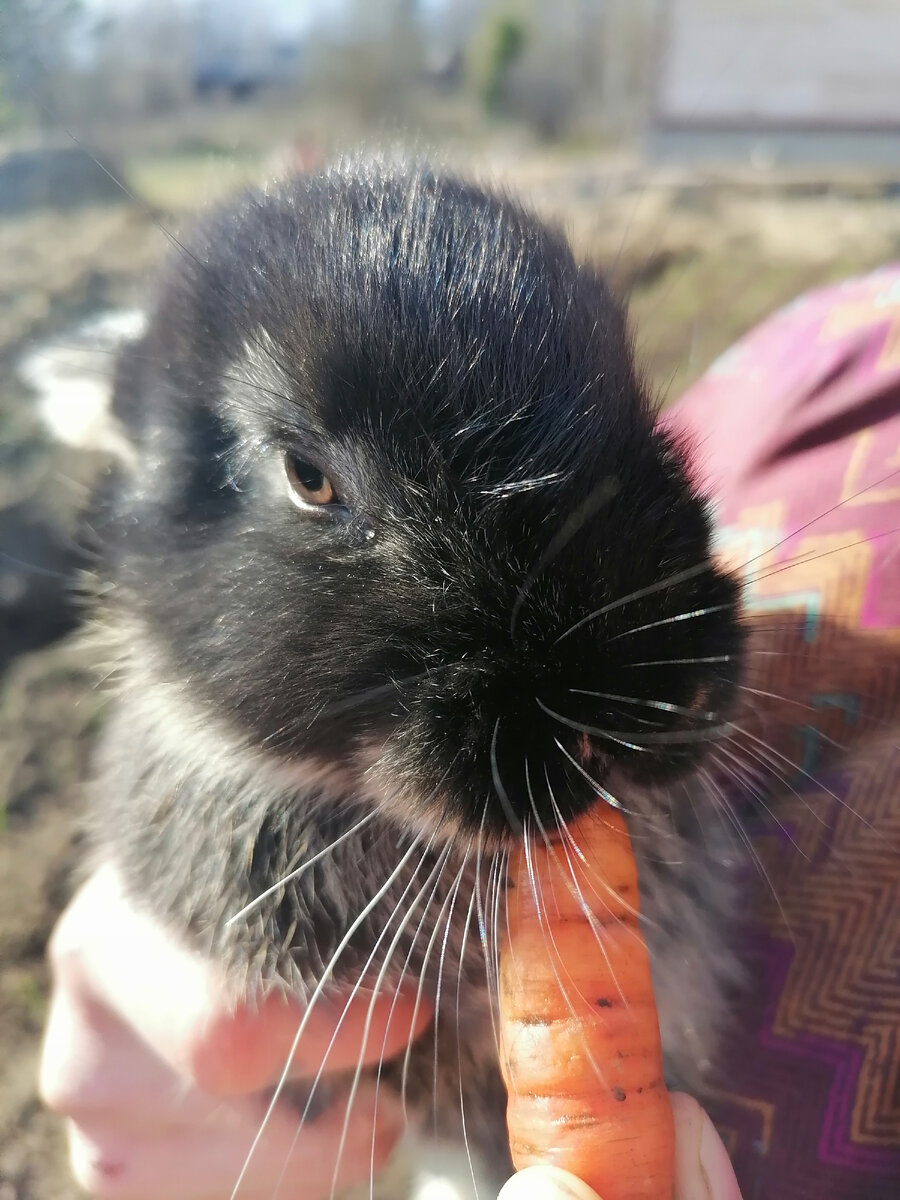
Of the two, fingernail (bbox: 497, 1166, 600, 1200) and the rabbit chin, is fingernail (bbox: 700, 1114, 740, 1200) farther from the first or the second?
the rabbit chin

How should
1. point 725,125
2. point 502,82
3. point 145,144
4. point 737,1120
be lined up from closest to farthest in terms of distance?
point 737,1120 < point 145,144 < point 502,82 < point 725,125

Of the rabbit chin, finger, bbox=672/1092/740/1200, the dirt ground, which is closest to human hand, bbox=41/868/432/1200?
the rabbit chin

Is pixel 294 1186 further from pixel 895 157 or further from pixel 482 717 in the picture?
pixel 895 157

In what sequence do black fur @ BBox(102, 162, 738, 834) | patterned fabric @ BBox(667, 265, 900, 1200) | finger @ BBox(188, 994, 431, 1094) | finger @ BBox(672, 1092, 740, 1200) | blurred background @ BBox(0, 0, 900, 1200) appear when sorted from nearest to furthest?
black fur @ BBox(102, 162, 738, 834)
finger @ BBox(672, 1092, 740, 1200)
patterned fabric @ BBox(667, 265, 900, 1200)
finger @ BBox(188, 994, 431, 1094)
blurred background @ BBox(0, 0, 900, 1200)

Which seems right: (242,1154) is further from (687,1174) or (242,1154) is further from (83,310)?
(83,310)

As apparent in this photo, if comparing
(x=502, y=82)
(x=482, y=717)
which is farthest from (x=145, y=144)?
(x=502, y=82)

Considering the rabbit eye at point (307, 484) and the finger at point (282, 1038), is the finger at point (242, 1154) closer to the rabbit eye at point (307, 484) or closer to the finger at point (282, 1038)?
the finger at point (282, 1038)
